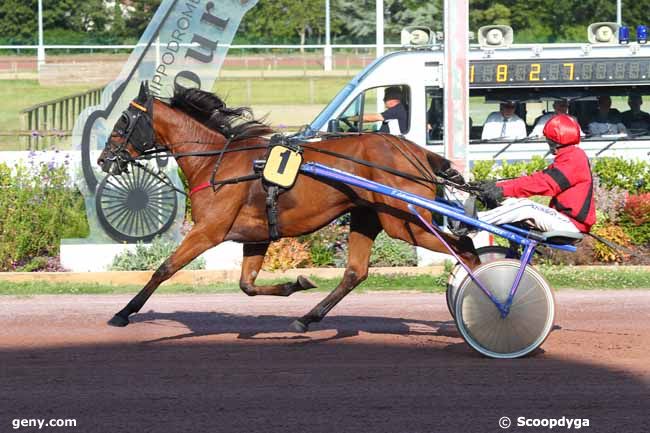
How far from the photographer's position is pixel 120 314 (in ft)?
24.9

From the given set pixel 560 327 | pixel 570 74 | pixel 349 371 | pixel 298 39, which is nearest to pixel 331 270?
pixel 560 327

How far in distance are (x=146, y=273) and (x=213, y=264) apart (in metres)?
0.80

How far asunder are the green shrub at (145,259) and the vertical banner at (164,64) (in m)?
0.26

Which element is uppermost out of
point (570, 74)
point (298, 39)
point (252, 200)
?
point (298, 39)

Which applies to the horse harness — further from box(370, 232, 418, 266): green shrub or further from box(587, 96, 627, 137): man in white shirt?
box(587, 96, 627, 137): man in white shirt

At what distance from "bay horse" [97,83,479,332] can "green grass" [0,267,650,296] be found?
8.77 feet

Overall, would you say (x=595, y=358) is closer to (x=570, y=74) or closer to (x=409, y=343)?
(x=409, y=343)

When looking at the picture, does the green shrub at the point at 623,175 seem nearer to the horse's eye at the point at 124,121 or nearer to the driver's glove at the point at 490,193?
the driver's glove at the point at 490,193

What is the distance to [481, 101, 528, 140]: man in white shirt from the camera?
1395 cm

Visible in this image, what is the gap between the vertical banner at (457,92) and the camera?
1117cm

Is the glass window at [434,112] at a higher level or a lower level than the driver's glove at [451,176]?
higher

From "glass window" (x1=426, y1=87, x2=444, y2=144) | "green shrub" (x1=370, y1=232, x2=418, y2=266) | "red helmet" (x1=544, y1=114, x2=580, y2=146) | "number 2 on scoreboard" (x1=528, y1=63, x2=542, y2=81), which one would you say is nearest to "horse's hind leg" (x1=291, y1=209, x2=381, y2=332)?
"red helmet" (x1=544, y1=114, x2=580, y2=146)

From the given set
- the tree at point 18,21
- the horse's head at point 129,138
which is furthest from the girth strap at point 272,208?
the tree at point 18,21

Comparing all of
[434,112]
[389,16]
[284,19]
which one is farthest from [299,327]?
[389,16]
